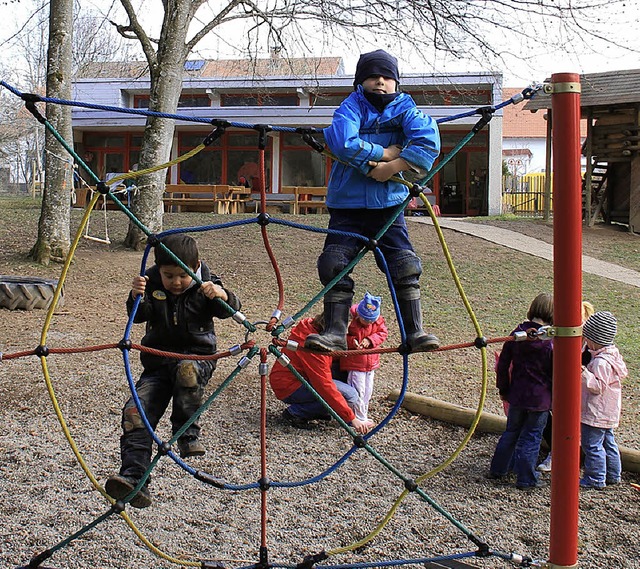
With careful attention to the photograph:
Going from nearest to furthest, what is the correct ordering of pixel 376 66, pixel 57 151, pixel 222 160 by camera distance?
pixel 376 66 → pixel 57 151 → pixel 222 160

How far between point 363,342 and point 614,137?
36.6ft

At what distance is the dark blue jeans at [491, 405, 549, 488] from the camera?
385 centimetres

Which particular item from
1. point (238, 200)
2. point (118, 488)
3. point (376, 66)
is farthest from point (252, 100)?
point (118, 488)

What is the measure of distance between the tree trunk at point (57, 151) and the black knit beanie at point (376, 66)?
6064mm

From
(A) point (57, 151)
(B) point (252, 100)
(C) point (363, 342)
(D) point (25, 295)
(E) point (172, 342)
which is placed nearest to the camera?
(E) point (172, 342)

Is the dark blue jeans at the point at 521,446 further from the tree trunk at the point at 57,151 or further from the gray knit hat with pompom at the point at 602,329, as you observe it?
the tree trunk at the point at 57,151

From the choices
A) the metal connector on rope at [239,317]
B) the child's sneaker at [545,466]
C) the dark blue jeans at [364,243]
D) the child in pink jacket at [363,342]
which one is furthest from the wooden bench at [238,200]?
the metal connector on rope at [239,317]

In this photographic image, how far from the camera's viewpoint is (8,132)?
4022 cm

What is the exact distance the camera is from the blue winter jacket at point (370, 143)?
2902 millimetres

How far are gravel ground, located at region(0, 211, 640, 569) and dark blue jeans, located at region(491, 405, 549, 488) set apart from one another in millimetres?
91

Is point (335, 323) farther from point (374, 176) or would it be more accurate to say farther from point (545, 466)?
point (545, 466)

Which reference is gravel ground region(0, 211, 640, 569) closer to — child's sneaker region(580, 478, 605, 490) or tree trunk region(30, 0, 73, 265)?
child's sneaker region(580, 478, 605, 490)

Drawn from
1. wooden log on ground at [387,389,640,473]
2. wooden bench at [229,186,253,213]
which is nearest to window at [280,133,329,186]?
wooden bench at [229,186,253,213]

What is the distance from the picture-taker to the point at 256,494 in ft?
12.3
